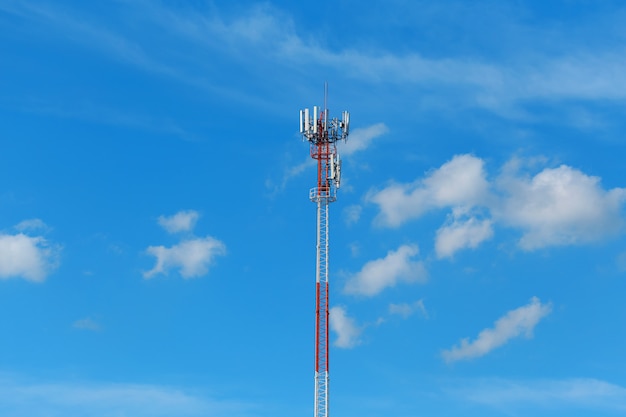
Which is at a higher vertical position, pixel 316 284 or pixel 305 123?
pixel 305 123

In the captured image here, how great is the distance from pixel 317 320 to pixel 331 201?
53.6 ft

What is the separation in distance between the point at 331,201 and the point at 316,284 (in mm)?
11582

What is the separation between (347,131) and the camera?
193 m

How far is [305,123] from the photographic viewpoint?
192500 millimetres

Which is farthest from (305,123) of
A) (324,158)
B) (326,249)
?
(326,249)

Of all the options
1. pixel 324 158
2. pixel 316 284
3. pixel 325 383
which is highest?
pixel 324 158

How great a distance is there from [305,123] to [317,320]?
27433mm

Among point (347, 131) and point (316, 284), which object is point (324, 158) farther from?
point (316, 284)

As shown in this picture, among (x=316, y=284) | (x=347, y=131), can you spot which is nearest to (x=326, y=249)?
(x=316, y=284)

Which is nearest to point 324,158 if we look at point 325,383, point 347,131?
point 347,131

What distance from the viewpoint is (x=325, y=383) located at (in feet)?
600

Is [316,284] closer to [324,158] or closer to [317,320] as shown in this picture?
[317,320]

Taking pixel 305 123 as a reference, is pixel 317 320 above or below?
below

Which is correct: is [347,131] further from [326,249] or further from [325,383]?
[325,383]
